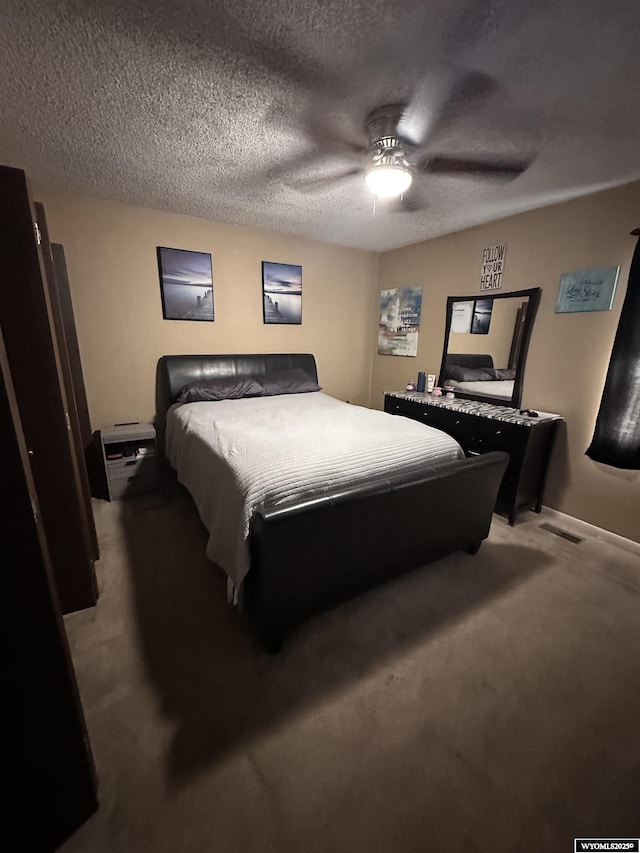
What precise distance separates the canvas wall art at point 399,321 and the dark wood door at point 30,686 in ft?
12.7

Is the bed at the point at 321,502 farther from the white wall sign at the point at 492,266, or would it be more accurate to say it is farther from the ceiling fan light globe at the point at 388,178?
the white wall sign at the point at 492,266

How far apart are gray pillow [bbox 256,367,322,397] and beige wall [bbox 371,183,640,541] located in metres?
1.92

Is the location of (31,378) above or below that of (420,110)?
below

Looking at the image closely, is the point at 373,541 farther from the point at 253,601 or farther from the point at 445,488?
the point at 253,601

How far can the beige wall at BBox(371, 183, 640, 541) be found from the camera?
7.90 ft

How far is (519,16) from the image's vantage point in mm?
1096

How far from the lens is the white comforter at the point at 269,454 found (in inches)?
63.2

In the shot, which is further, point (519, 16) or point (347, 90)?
point (347, 90)

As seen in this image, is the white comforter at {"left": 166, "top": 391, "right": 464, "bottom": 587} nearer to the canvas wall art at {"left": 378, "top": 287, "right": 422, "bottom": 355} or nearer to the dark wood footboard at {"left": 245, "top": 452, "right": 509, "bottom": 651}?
the dark wood footboard at {"left": 245, "top": 452, "right": 509, "bottom": 651}

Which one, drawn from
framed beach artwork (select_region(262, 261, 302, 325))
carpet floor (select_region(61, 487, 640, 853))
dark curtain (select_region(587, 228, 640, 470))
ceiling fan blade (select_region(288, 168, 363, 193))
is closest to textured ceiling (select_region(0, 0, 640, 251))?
ceiling fan blade (select_region(288, 168, 363, 193))

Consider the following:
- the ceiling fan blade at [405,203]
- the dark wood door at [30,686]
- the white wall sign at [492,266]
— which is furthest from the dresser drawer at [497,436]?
the dark wood door at [30,686]

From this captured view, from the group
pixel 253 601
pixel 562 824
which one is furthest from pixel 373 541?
pixel 562 824

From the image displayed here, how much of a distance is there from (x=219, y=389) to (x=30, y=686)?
106 inches

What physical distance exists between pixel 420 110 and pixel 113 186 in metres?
2.32
